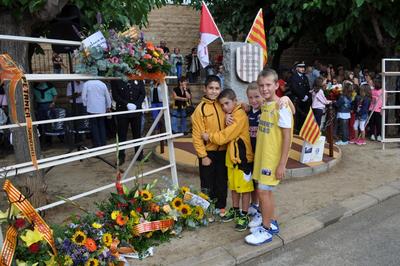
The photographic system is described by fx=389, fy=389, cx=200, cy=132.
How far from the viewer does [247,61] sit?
6.66 meters

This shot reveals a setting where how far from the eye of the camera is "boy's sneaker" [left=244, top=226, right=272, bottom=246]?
386 centimetres

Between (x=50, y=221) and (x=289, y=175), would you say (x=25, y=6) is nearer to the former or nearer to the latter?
(x=50, y=221)

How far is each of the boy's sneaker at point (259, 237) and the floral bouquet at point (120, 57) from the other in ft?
6.92

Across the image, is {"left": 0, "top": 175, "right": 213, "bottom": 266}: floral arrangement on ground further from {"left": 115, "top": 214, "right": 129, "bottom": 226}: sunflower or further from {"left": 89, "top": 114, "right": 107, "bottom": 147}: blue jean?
{"left": 89, "top": 114, "right": 107, "bottom": 147}: blue jean

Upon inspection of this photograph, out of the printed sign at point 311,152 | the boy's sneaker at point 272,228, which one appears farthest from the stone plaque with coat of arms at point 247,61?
the boy's sneaker at point 272,228

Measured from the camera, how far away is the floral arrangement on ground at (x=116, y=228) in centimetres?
322

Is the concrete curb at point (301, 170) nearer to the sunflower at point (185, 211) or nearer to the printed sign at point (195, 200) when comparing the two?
the printed sign at point (195, 200)

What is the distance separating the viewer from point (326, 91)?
372 inches

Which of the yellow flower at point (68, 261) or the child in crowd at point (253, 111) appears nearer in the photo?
the yellow flower at point (68, 261)

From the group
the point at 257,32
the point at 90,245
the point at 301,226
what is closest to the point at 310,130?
the point at 257,32

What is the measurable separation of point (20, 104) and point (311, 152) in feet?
15.1

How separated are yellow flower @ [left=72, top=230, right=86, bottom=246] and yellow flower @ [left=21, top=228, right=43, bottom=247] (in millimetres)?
301

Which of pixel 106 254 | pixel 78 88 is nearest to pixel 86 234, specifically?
pixel 106 254

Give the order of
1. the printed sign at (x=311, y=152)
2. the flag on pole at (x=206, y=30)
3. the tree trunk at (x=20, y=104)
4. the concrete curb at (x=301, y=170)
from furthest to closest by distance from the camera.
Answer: the printed sign at (x=311, y=152)
the flag on pole at (x=206, y=30)
the concrete curb at (x=301, y=170)
the tree trunk at (x=20, y=104)
